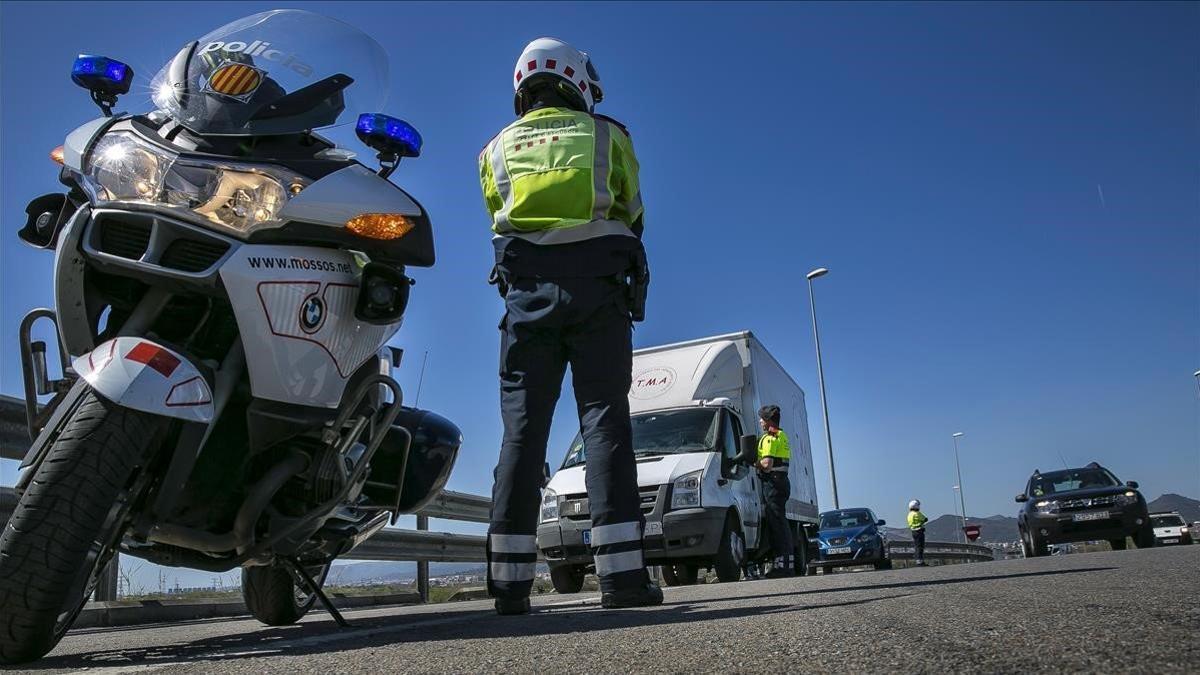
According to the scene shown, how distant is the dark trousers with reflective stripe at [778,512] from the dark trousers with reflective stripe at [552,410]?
6950mm

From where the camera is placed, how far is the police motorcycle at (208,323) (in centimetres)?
245

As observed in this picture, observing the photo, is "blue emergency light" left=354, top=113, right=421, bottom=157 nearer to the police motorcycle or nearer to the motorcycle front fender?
the police motorcycle

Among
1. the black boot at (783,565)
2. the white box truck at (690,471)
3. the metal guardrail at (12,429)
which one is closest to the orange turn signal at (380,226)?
the metal guardrail at (12,429)

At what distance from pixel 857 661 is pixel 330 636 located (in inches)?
79.2

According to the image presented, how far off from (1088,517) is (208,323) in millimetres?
15090

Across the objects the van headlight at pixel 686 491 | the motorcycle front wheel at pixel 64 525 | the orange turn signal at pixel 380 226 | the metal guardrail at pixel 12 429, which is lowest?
the motorcycle front wheel at pixel 64 525

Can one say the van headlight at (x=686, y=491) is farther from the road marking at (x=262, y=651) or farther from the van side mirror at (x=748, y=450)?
the road marking at (x=262, y=651)

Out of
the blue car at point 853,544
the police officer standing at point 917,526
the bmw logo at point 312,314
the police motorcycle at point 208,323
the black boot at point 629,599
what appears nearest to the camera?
the police motorcycle at point 208,323

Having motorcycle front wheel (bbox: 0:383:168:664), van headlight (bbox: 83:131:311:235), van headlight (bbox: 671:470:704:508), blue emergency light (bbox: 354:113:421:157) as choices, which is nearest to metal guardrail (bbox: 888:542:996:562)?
van headlight (bbox: 671:470:704:508)

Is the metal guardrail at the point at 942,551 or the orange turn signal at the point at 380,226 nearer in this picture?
the orange turn signal at the point at 380,226

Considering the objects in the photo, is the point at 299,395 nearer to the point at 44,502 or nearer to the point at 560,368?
the point at 44,502

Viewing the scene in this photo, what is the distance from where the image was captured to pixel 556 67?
446cm

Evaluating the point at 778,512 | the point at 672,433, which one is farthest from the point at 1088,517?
the point at 672,433

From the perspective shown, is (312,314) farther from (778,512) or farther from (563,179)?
(778,512)
